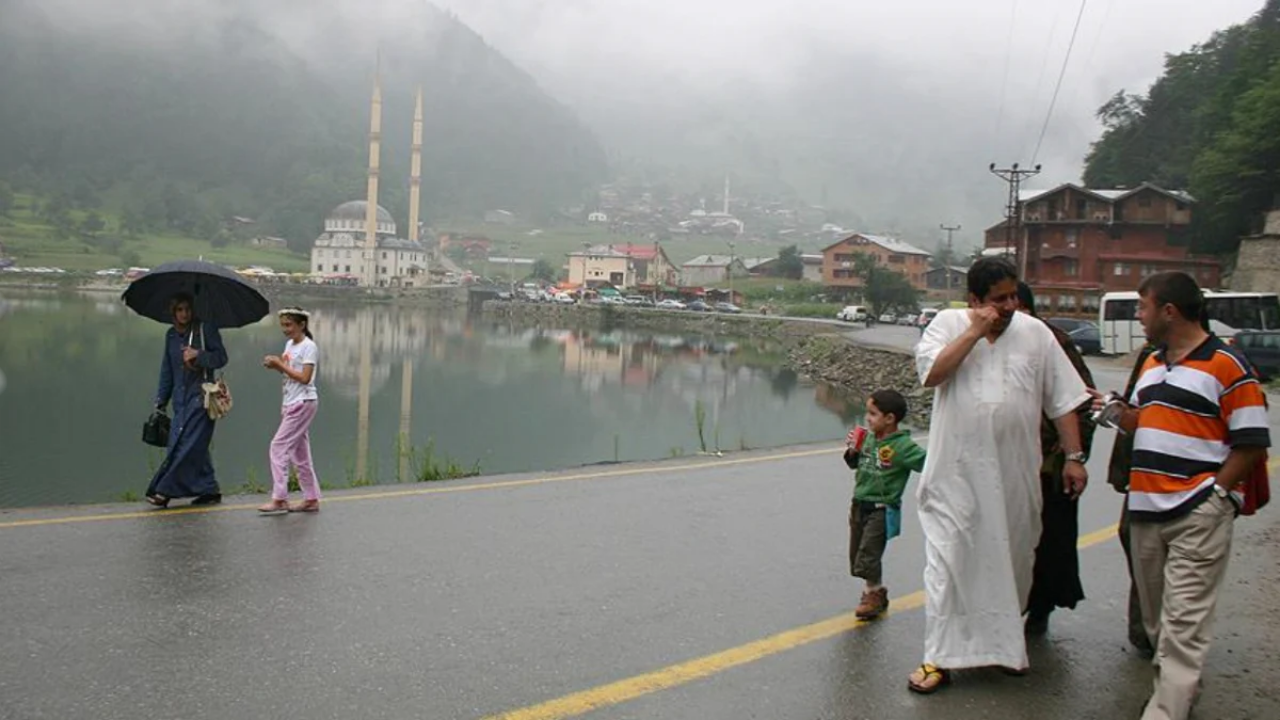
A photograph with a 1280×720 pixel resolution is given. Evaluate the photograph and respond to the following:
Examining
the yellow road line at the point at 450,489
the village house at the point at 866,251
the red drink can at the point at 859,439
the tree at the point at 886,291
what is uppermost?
the village house at the point at 866,251

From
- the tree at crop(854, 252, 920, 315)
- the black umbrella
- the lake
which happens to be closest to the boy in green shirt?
the black umbrella

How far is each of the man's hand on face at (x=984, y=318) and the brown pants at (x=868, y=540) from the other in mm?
1206

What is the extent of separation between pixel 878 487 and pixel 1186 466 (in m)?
1.32

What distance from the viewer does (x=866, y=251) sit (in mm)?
83562

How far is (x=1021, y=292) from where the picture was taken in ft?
12.8

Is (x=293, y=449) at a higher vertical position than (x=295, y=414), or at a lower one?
lower

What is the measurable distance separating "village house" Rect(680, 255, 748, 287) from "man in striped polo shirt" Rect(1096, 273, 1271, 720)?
333ft

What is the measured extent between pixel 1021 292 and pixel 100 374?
32905 mm

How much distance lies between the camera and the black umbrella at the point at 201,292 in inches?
256

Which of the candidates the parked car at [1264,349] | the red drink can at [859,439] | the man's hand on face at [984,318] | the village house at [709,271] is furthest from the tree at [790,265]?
the man's hand on face at [984,318]

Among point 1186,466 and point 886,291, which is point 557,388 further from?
point 886,291

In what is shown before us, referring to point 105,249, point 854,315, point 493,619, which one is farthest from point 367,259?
point 493,619

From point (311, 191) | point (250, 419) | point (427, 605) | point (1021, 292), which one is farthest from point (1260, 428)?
point (311, 191)

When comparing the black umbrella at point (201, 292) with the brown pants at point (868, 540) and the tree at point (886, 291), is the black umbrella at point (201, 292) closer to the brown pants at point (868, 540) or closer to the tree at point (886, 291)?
the brown pants at point (868, 540)
